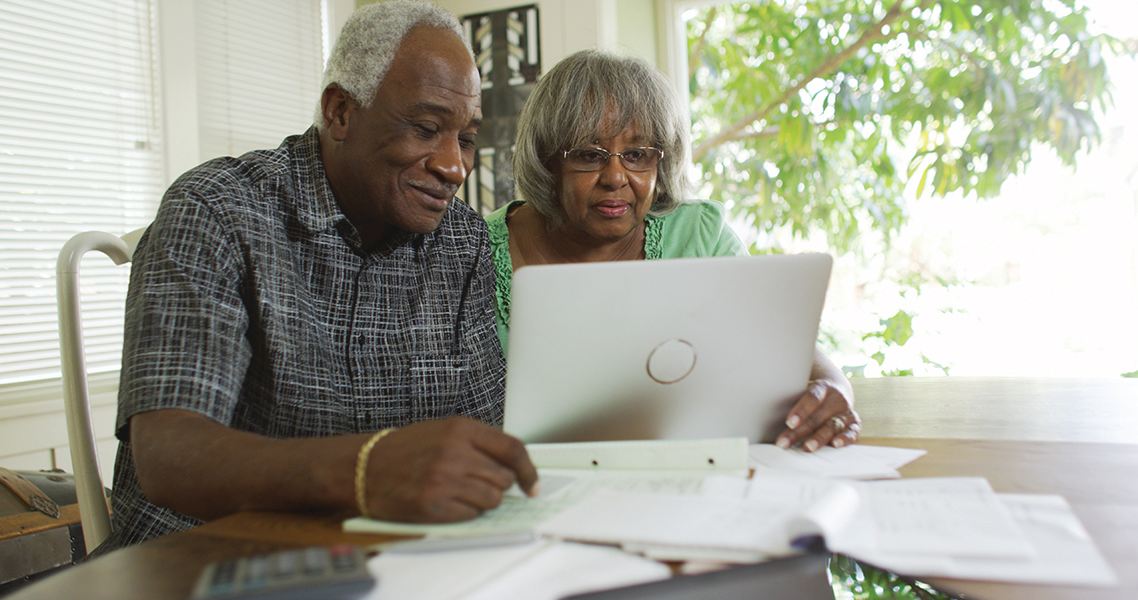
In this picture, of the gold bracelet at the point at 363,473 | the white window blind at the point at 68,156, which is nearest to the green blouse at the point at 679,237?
the gold bracelet at the point at 363,473

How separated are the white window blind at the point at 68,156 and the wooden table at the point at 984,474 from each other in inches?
85.0

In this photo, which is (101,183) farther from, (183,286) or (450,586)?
(450,586)

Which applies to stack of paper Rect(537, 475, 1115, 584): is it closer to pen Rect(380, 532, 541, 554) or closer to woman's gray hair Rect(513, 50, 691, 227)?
pen Rect(380, 532, 541, 554)

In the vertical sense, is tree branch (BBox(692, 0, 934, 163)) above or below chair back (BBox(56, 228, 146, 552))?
above

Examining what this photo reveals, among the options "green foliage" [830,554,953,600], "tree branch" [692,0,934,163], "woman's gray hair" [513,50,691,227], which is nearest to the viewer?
"green foliage" [830,554,953,600]

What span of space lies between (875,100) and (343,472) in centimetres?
311

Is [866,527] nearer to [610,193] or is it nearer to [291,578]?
[291,578]

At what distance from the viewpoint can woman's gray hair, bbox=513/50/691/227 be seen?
161 cm

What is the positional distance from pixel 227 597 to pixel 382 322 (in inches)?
32.6

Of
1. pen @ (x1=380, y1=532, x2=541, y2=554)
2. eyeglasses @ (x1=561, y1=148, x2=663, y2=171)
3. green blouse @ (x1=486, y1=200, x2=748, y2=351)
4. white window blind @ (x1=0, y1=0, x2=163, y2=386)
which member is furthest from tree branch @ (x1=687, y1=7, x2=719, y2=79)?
pen @ (x1=380, y1=532, x2=541, y2=554)

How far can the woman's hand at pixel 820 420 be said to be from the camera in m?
0.99

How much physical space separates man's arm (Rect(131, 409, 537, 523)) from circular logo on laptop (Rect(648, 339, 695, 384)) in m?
0.22

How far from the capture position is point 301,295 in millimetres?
1191

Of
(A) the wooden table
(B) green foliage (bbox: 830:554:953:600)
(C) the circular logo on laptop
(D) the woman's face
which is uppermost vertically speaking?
(D) the woman's face
